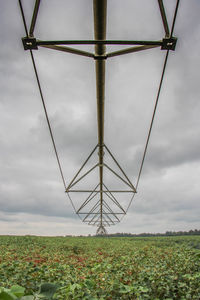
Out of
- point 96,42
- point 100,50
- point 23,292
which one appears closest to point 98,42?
point 96,42

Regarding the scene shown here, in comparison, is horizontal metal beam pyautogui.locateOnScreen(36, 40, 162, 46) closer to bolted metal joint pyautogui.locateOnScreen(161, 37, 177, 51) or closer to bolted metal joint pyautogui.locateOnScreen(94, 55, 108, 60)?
bolted metal joint pyautogui.locateOnScreen(161, 37, 177, 51)

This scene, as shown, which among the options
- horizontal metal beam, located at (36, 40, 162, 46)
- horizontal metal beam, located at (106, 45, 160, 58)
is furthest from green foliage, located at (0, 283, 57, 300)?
horizontal metal beam, located at (106, 45, 160, 58)

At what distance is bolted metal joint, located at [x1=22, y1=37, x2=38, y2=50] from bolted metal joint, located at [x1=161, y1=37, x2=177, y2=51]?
1.67 meters

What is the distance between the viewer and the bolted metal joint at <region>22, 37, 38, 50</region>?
267cm

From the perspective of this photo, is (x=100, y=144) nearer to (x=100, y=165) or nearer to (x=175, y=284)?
(x=100, y=165)

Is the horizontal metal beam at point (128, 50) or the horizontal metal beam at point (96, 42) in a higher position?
the horizontal metal beam at point (128, 50)

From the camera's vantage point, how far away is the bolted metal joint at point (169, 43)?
2.69m

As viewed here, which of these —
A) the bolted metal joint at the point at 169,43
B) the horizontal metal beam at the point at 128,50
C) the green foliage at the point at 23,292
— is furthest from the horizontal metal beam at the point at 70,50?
the green foliage at the point at 23,292

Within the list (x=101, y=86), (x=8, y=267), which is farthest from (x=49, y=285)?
(x=8, y=267)

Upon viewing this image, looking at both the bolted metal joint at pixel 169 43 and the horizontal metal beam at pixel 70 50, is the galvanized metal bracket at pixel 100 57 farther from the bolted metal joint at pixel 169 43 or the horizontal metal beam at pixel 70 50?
the bolted metal joint at pixel 169 43

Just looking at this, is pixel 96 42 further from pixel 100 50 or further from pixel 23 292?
pixel 23 292

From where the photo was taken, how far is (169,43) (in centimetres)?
272

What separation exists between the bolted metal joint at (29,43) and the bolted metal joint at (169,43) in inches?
65.7

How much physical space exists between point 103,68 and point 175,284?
3.98 metres
